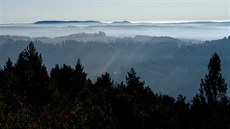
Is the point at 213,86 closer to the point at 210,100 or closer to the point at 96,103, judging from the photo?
the point at 210,100

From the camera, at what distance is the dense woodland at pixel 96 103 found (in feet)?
84.0

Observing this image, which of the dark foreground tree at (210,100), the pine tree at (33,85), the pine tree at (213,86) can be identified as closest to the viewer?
the pine tree at (33,85)

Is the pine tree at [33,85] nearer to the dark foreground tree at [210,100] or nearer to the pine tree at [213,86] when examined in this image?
the dark foreground tree at [210,100]

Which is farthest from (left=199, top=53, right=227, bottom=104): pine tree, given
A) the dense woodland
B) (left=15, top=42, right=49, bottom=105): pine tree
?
(left=15, top=42, right=49, bottom=105): pine tree

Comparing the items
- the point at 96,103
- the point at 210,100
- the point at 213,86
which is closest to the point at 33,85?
the point at 210,100

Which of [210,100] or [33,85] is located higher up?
[33,85]

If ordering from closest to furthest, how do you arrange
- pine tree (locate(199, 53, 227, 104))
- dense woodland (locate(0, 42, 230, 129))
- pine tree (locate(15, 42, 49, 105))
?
dense woodland (locate(0, 42, 230, 129))
pine tree (locate(15, 42, 49, 105))
pine tree (locate(199, 53, 227, 104))

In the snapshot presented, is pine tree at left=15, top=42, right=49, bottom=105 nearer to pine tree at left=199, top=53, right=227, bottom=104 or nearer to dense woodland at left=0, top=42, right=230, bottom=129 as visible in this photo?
dense woodland at left=0, top=42, right=230, bottom=129

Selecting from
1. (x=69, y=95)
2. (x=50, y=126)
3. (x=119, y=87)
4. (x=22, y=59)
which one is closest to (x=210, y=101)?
(x=69, y=95)

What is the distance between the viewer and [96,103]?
27.7m

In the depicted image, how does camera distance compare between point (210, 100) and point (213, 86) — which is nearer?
point (210, 100)

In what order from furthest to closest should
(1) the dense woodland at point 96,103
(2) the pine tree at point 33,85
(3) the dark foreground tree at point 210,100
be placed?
(3) the dark foreground tree at point 210,100, (2) the pine tree at point 33,85, (1) the dense woodland at point 96,103

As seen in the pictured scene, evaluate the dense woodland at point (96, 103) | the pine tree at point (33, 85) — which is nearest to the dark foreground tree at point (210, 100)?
the dense woodland at point (96, 103)

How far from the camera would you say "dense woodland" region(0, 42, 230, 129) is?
2561 cm
